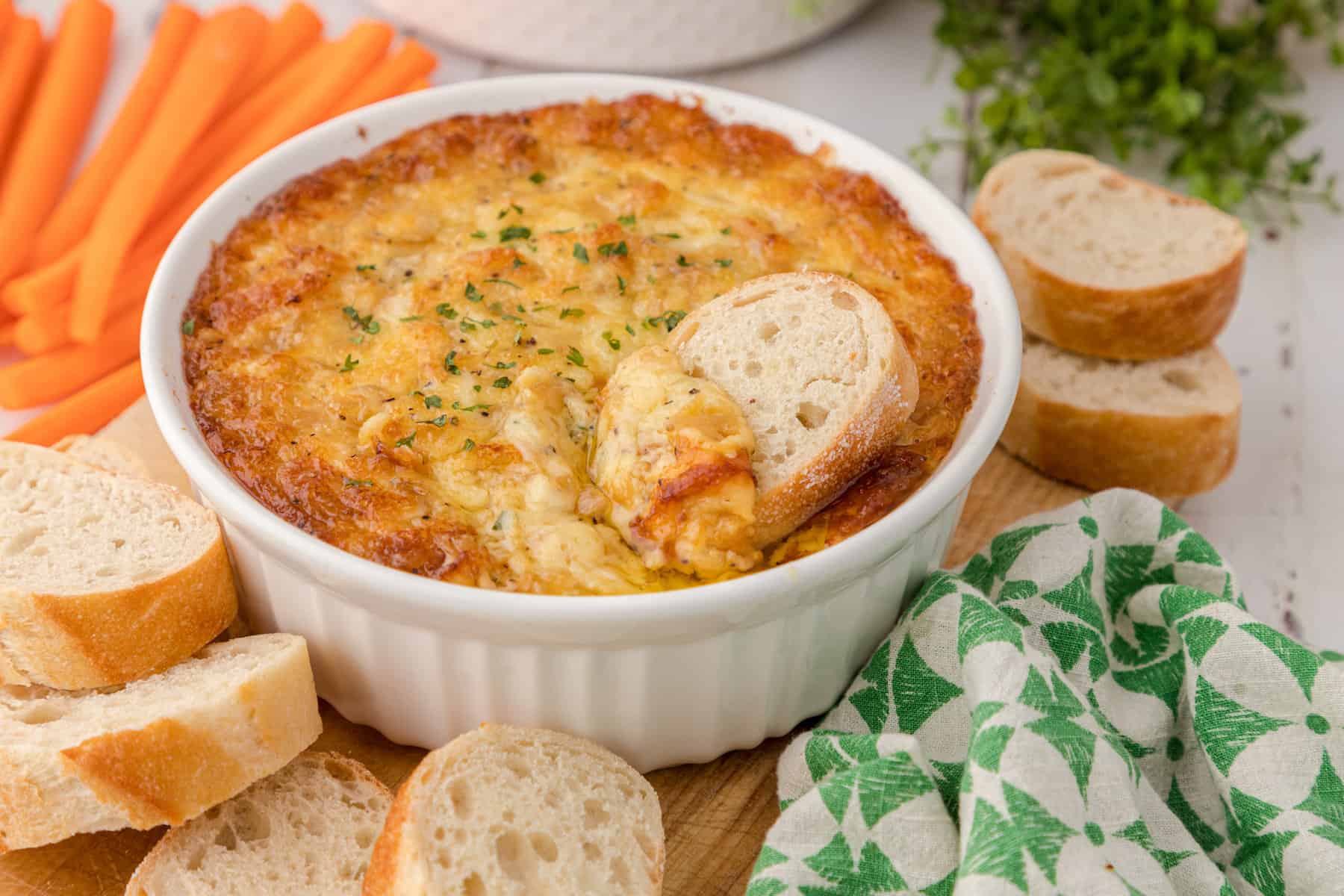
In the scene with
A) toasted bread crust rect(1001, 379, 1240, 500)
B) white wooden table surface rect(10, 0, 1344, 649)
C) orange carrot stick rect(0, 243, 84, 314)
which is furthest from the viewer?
orange carrot stick rect(0, 243, 84, 314)

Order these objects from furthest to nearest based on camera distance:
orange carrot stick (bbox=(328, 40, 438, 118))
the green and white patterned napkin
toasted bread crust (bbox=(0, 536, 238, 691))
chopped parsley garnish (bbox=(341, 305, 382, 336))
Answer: orange carrot stick (bbox=(328, 40, 438, 118)) < chopped parsley garnish (bbox=(341, 305, 382, 336)) < toasted bread crust (bbox=(0, 536, 238, 691)) < the green and white patterned napkin

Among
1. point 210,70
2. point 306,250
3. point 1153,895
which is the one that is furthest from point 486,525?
point 210,70

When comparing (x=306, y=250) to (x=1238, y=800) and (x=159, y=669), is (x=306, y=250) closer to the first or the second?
(x=159, y=669)

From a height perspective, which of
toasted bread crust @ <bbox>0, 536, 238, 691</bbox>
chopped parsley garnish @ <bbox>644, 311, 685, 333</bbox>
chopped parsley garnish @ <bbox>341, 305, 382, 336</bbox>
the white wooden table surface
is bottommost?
the white wooden table surface

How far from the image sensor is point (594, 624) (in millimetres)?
2615

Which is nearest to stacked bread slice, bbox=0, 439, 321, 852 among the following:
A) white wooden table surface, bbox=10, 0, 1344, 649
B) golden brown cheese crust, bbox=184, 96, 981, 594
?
golden brown cheese crust, bbox=184, 96, 981, 594

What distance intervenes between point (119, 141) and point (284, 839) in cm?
261

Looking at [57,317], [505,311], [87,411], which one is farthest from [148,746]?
[57,317]

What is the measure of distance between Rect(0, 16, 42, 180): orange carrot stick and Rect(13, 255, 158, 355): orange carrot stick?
2.65ft

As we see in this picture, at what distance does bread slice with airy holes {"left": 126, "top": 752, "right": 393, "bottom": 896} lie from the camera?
2.71m

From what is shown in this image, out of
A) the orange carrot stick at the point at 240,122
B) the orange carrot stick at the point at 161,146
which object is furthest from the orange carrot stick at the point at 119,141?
the orange carrot stick at the point at 240,122

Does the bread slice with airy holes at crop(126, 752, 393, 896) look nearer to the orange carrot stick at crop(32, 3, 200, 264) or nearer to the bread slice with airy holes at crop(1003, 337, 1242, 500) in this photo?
the bread slice with airy holes at crop(1003, 337, 1242, 500)

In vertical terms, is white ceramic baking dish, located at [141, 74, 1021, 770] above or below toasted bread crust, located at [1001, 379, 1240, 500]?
above

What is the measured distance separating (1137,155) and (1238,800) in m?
2.92
